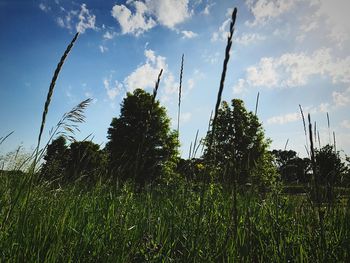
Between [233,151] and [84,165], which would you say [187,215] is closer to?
[233,151]

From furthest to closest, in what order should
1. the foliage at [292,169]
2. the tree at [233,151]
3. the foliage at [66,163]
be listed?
the foliage at [292,169], the foliage at [66,163], the tree at [233,151]

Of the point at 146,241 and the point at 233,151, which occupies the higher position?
the point at 233,151

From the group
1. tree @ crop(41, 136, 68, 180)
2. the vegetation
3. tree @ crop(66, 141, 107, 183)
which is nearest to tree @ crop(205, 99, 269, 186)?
the vegetation

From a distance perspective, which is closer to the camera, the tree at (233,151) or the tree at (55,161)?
the tree at (233,151)

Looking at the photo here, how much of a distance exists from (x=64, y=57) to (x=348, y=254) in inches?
93.5

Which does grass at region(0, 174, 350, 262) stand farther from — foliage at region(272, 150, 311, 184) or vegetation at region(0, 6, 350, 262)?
foliage at region(272, 150, 311, 184)

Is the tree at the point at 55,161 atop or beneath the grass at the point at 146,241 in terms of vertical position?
atop

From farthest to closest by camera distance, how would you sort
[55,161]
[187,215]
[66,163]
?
[66,163]
[55,161]
[187,215]

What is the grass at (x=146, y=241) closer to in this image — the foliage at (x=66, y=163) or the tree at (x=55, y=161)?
the foliage at (x=66, y=163)

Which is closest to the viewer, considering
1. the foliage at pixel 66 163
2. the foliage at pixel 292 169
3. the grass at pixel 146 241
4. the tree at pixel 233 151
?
the tree at pixel 233 151

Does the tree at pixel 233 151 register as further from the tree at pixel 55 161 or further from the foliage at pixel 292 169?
the tree at pixel 55 161

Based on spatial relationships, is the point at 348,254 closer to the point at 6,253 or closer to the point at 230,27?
the point at 230,27

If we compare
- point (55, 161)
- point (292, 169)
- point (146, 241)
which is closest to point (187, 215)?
point (146, 241)

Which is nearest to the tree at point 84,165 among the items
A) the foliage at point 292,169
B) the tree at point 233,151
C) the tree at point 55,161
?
the tree at point 55,161
